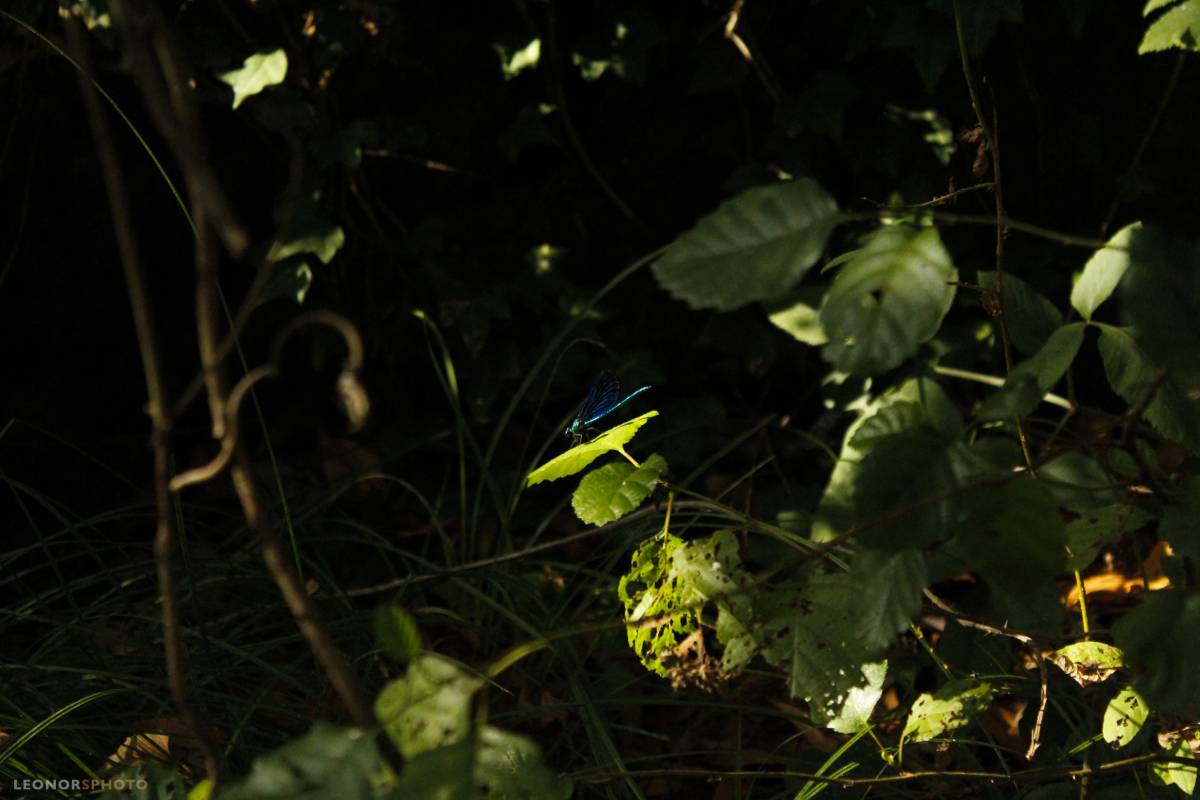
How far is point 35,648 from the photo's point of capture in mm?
1694

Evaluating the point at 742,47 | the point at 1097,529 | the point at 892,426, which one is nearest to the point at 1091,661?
the point at 1097,529

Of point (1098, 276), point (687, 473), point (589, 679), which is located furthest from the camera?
point (687, 473)

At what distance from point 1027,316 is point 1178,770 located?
0.44 m

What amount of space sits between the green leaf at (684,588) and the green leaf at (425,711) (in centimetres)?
29

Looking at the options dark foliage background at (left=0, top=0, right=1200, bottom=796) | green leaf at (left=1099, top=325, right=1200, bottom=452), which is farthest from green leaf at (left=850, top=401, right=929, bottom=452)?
dark foliage background at (left=0, top=0, right=1200, bottom=796)

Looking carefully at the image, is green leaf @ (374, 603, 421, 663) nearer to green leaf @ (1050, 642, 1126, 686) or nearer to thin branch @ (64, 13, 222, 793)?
thin branch @ (64, 13, 222, 793)

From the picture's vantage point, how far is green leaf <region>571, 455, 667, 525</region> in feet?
2.98

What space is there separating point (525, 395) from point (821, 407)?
0.63 m

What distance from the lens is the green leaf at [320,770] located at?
Answer: 0.54 m

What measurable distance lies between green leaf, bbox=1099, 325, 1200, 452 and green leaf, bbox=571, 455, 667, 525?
359mm

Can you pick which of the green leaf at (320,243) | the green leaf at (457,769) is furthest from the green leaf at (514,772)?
the green leaf at (320,243)

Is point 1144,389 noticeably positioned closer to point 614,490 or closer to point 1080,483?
point 1080,483

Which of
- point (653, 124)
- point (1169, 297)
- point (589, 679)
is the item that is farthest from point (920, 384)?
point (653, 124)

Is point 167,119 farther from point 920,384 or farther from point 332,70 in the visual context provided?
point 332,70
